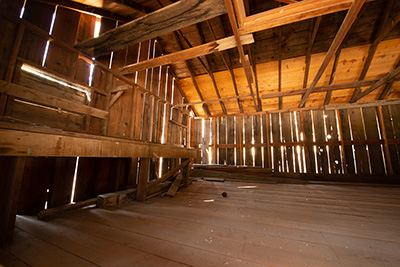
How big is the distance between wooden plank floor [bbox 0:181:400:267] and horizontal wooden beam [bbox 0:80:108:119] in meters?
1.75

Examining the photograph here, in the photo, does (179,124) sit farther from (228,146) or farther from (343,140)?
(343,140)

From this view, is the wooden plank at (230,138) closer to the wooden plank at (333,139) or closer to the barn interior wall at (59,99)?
the wooden plank at (333,139)

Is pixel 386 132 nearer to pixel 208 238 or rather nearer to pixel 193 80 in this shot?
pixel 193 80

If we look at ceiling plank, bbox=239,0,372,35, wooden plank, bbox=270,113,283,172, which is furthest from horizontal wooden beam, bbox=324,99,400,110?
ceiling plank, bbox=239,0,372,35

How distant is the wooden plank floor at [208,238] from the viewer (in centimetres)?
126

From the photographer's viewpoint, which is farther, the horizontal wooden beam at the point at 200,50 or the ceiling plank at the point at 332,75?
the ceiling plank at the point at 332,75

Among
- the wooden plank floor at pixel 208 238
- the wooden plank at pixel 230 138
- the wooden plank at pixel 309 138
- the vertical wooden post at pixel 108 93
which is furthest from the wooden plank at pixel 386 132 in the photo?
the vertical wooden post at pixel 108 93

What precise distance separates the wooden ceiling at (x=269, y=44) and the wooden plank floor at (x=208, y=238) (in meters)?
2.94

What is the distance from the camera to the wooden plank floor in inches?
49.7

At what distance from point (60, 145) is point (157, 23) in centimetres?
236

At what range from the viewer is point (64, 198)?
2.88 metres

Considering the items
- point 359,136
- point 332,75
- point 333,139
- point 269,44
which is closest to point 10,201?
point 269,44

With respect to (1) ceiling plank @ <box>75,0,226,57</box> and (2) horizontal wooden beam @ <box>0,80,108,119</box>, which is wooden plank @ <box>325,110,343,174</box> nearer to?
(1) ceiling plank @ <box>75,0,226,57</box>

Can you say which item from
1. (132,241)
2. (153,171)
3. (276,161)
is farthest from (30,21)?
(276,161)
